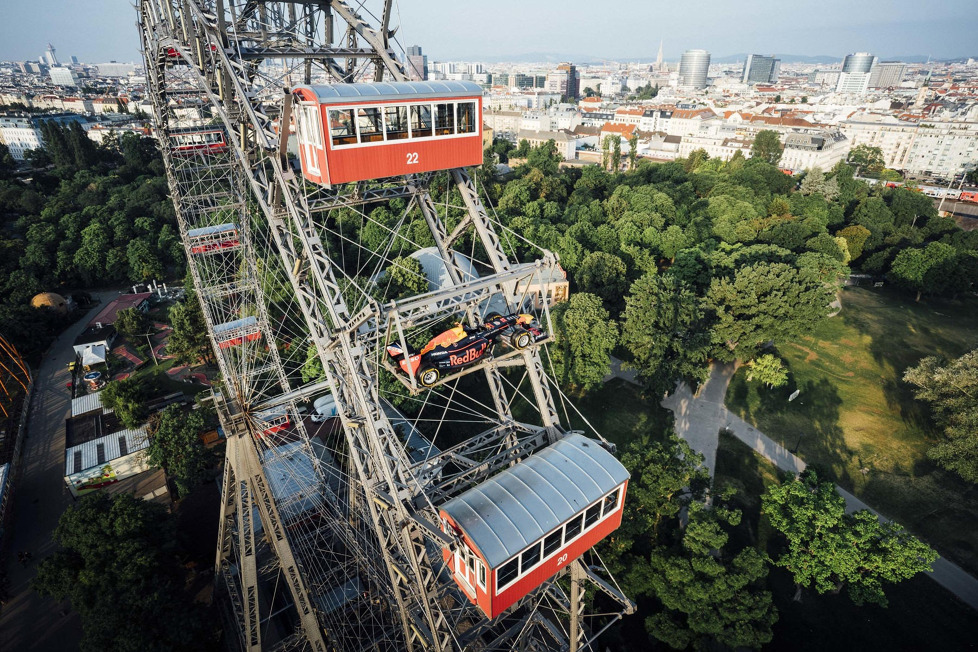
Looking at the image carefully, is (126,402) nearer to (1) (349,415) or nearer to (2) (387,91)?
(1) (349,415)

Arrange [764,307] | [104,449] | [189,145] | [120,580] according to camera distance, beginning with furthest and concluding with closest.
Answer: [764,307], [189,145], [104,449], [120,580]

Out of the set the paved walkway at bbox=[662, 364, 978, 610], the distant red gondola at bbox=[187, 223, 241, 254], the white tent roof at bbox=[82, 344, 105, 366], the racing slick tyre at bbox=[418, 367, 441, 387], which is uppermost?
the racing slick tyre at bbox=[418, 367, 441, 387]

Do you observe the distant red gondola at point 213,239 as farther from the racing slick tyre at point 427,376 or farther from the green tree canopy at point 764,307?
the green tree canopy at point 764,307

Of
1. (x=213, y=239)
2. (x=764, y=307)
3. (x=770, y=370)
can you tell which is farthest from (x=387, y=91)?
(x=770, y=370)

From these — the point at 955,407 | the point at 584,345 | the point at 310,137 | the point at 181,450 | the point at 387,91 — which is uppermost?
the point at 387,91

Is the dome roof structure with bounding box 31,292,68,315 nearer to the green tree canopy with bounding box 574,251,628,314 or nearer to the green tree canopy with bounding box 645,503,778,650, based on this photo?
the green tree canopy with bounding box 574,251,628,314

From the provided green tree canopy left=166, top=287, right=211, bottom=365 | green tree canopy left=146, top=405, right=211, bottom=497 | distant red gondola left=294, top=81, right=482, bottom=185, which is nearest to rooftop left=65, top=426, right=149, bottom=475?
green tree canopy left=146, top=405, right=211, bottom=497
